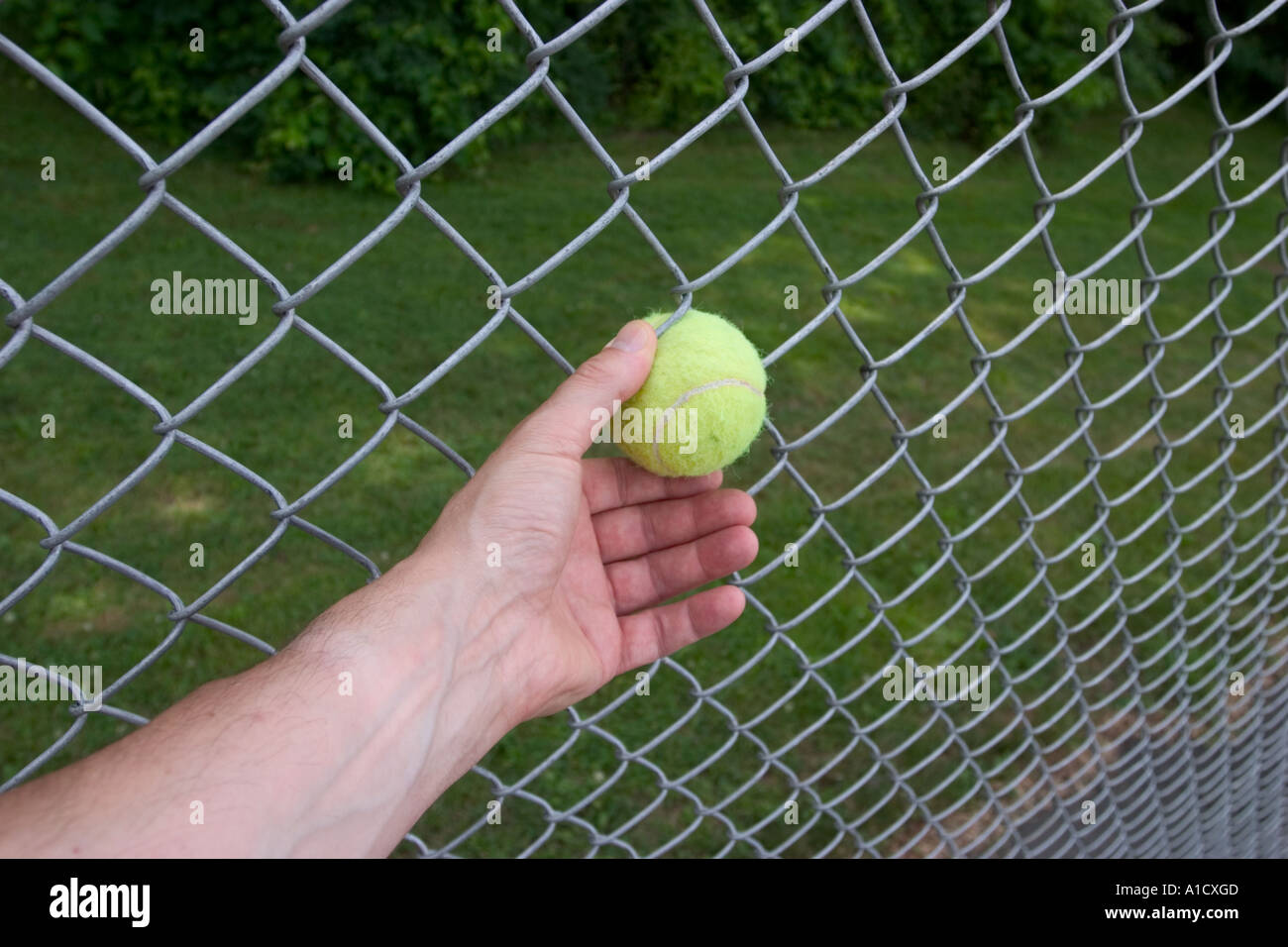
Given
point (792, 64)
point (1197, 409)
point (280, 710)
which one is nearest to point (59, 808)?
point (280, 710)

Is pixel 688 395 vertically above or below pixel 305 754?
above

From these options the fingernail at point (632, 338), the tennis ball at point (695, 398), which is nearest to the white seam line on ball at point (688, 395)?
the tennis ball at point (695, 398)

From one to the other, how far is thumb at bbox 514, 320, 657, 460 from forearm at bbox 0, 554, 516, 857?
0.24 m

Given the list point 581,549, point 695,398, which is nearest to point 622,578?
point 581,549

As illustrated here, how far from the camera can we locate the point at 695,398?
135 cm

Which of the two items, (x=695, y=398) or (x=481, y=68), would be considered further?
(x=481, y=68)

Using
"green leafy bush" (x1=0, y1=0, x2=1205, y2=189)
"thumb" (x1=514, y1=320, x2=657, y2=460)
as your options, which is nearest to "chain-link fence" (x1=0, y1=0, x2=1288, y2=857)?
"thumb" (x1=514, y1=320, x2=657, y2=460)

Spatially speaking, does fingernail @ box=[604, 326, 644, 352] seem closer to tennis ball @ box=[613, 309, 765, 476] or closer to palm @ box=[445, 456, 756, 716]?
tennis ball @ box=[613, 309, 765, 476]

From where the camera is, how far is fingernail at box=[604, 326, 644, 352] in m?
1.30

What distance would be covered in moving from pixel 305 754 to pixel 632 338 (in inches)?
26.7

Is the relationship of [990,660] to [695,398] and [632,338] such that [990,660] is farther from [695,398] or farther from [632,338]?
[632,338]

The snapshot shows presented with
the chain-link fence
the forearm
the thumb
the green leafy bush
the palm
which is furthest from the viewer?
the green leafy bush

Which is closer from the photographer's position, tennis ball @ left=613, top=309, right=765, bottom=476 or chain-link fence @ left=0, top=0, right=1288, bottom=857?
tennis ball @ left=613, top=309, right=765, bottom=476
